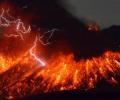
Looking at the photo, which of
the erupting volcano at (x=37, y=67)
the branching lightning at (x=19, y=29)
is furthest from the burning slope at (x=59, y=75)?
the branching lightning at (x=19, y=29)

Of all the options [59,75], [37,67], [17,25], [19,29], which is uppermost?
[17,25]

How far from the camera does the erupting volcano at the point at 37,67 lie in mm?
54344

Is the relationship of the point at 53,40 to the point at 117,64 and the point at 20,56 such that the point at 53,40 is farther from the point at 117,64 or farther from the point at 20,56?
the point at 117,64

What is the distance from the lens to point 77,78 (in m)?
54.9

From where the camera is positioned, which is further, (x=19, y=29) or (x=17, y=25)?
(x=17, y=25)

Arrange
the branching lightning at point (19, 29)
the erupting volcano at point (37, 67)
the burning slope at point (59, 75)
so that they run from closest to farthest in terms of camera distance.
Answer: the burning slope at point (59, 75)
the erupting volcano at point (37, 67)
the branching lightning at point (19, 29)

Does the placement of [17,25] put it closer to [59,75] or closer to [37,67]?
[37,67]

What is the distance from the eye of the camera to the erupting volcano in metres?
54.3

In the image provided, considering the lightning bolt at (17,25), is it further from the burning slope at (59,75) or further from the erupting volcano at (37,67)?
the burning slope at (59,75)

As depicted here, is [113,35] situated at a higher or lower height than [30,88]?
higher

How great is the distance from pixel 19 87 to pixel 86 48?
31.5 ft

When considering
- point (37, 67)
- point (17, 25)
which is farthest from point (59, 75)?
point (17, 25)

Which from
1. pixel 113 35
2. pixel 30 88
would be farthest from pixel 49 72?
pixel 113 35

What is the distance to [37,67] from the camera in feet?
189
